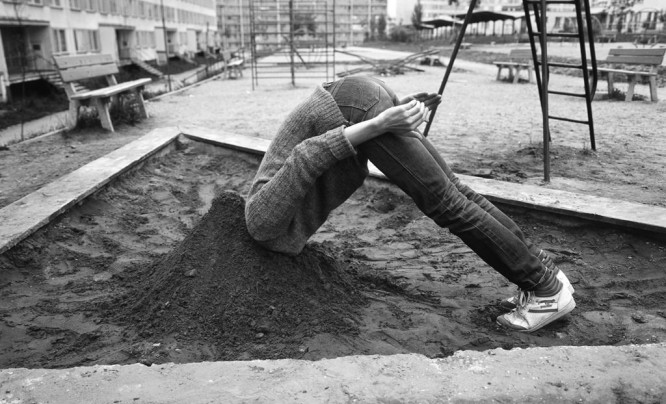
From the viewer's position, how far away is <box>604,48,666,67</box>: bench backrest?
32.3ft

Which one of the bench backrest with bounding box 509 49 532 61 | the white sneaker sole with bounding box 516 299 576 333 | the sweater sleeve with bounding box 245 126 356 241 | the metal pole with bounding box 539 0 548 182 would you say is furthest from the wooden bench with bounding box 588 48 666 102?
the sweater sleeve with bounding box 245 126 356 241

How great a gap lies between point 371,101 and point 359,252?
1.18 m

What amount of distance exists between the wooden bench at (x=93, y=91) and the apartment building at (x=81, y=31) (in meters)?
0.71

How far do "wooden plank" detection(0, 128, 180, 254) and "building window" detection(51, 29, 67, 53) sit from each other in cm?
2018

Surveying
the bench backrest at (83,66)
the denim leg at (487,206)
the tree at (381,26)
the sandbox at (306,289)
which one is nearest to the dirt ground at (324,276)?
the sandbox at (306,289)

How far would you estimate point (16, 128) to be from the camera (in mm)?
10680

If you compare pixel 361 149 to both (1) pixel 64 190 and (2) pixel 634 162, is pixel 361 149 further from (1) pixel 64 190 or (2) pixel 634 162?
(2) pixel 634 162

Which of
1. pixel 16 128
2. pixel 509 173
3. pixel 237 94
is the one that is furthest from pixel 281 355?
pixel 237 94

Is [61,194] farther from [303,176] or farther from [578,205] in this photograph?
[578,205]

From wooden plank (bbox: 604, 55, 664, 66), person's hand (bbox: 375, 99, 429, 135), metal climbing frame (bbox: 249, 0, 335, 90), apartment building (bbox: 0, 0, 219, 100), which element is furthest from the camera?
apartment building (bbox: 0, 0, 219, 100)

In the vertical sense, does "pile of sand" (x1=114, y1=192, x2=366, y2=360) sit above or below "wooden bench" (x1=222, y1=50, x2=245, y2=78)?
below

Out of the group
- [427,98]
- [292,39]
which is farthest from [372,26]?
[427,98]

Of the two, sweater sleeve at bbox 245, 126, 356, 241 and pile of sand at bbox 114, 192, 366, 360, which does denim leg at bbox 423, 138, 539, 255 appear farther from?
pile of sand at bbox 114, 192, 366, 360

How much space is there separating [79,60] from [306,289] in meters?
7.53
